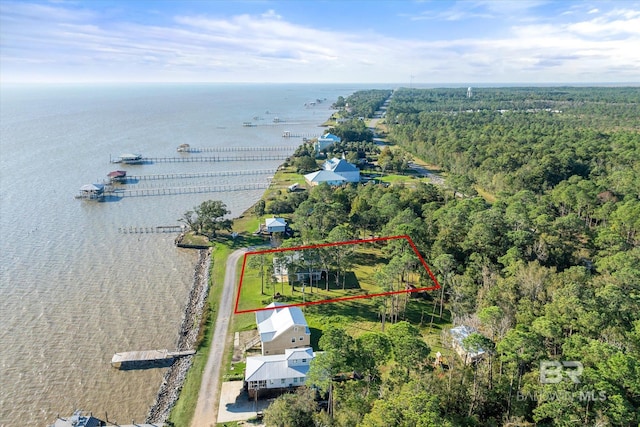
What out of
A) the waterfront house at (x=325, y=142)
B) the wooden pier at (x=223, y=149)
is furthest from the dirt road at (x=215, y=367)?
the wooden pier at (x=223, y=149)

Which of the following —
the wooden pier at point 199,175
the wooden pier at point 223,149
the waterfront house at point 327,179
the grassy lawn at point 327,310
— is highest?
the wooden pier at point 223,149

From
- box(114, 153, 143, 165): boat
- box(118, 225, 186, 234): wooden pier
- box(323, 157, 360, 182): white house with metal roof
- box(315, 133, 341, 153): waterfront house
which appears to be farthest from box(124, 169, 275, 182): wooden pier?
box(118, 225, 186, 234): wooden pier

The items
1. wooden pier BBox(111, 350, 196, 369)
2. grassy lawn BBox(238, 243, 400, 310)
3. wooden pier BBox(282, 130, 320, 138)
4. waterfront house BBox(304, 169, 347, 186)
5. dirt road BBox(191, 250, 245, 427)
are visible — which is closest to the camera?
dirt road BBox(191, 250, 245, 427)

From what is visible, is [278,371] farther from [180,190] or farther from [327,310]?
[180,190]

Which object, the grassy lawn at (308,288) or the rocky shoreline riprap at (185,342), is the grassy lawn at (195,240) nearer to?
the rocky shoreline riprap at (185,342)

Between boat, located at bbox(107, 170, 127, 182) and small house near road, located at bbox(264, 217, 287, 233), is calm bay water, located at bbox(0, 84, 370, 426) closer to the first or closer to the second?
boat, located at bbox(107, 170, 127, 182)

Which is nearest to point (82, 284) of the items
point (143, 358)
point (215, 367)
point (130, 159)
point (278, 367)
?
point (143, 358)
